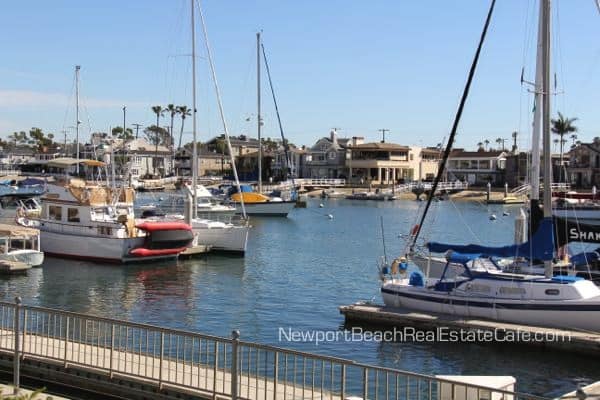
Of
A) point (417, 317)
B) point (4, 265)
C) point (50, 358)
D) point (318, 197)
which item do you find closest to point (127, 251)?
point (4, 265)

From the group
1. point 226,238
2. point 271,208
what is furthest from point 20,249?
point 271,208

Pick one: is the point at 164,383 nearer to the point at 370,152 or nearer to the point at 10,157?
the point at 370,152

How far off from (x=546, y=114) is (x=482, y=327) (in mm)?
7916

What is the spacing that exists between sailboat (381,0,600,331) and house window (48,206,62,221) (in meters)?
25.5

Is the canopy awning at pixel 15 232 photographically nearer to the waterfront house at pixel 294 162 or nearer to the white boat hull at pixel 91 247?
the white boat hull at pixel 91 247

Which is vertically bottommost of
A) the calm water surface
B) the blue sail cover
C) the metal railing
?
the calm water surface

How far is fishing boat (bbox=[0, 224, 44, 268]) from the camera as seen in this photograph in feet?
129

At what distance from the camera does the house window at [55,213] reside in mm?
46688

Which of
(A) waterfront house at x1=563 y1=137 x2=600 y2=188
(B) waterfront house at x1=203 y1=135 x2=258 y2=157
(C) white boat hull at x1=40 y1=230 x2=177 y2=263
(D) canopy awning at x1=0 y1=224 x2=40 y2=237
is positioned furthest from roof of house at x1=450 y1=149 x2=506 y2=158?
(D) canopy awning at x1=0 y1=224 x2=40 y2=237

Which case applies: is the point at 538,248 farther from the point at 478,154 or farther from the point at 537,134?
the point at 478,154

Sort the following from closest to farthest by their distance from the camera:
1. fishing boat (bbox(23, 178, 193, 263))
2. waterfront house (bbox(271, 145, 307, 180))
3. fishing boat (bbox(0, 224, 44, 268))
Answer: fishing boat (bbox(0, 224, 44, 268)), fishing boat (bbox(23, 178, 193, 263)), waterfront house (bbox(271, 145, 307, 180))

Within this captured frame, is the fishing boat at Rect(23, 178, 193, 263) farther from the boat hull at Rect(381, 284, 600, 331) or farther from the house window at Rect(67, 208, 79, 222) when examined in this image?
the boat hull at Rect(381, 284, 600, 331)

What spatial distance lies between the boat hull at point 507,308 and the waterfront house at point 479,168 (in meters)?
120

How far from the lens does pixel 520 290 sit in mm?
24906
